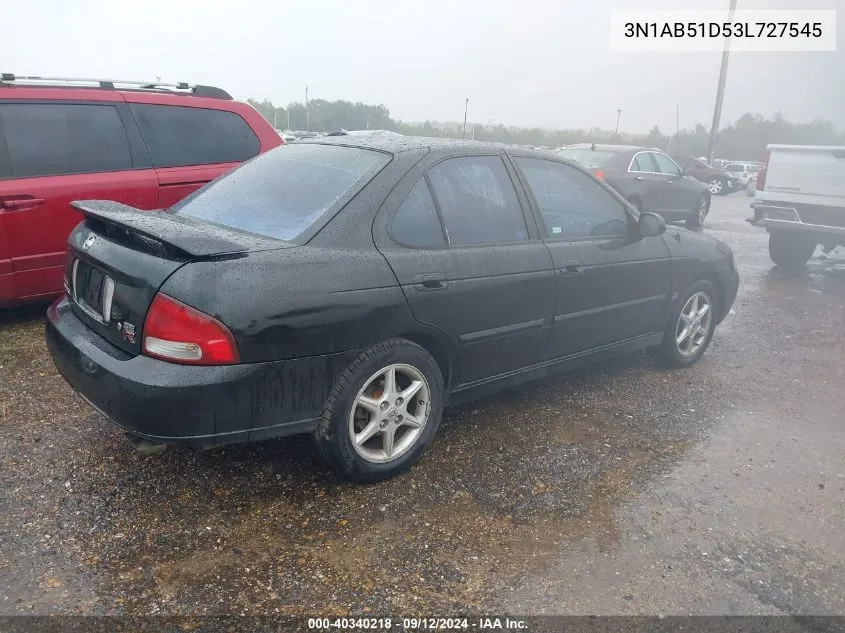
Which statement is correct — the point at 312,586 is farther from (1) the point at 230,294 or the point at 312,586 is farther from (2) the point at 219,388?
(1) the point at 230,294

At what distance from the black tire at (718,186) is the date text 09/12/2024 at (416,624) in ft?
80.4

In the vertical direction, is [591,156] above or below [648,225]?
above

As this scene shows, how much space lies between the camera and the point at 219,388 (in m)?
2.53

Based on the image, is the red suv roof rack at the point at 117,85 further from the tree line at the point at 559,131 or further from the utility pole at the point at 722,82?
the utility pole at the point at 722,82

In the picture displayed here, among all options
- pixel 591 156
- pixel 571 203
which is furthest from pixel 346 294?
pixel 591 156

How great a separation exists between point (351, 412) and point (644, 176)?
32.8 feet

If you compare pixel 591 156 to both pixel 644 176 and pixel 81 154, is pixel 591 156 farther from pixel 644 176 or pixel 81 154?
pixel 81 154

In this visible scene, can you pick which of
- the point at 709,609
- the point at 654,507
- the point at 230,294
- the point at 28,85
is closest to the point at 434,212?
the point at 230,294

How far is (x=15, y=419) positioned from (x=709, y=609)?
3.31 metres

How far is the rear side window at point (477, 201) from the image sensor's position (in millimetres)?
3318

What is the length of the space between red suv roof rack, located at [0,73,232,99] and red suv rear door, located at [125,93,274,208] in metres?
0.10

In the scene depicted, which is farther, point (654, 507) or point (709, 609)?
point (654, 507)

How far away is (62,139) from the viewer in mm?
4840

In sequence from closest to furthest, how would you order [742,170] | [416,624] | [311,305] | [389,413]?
[416,624] < [311,305] < [389,413] < [742,170]
